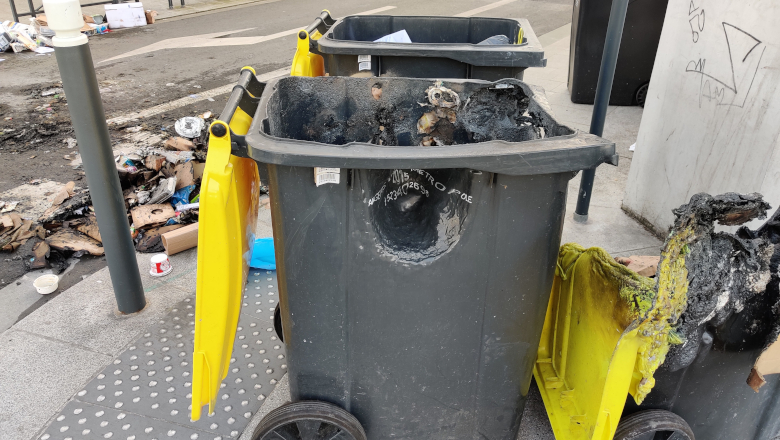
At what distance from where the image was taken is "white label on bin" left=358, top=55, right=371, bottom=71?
2.92 m

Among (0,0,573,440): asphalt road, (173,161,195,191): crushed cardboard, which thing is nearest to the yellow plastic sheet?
(0,0,573,440): asphalt road

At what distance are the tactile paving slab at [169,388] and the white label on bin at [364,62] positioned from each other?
143 cm

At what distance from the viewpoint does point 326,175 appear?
4.93 feet

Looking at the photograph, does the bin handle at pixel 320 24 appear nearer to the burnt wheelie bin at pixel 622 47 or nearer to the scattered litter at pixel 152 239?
the scattered litter at pixel 152 239

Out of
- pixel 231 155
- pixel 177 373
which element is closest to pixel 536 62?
pixel 231 155

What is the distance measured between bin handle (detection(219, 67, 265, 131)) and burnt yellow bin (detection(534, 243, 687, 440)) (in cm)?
132

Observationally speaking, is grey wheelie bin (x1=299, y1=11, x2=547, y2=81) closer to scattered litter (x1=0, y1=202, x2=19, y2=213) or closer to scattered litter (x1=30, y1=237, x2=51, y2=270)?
scattered litter (x1=30, y1=237, x2=51, y2=270)

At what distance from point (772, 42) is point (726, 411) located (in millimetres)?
1711

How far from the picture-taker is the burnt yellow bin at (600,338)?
5.08 ft

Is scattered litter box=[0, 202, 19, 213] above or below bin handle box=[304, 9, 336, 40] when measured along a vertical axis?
below

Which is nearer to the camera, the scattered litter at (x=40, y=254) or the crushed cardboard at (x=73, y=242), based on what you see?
the scattered litter at (x=40, y=254)

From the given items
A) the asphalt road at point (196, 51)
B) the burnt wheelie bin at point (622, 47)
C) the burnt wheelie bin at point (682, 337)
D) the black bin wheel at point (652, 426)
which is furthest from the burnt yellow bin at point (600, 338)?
the asphalt road at point (196, 51)

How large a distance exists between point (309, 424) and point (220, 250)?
0.70 metres

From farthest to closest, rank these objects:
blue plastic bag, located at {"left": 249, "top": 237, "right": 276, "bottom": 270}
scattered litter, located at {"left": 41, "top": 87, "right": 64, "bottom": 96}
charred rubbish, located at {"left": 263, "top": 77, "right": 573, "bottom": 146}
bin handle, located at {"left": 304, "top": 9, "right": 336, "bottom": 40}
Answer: scattered litter, located at {"left": 41, "top": 87, "right": 64, "bottom": 96} < bin handle, located at {"left": 304, "top": 9, "right": 336, "bottom": 40} < blue plastic bag, located at {"left": 249, "top": 237, "right": 276, "bottom": 270} < charred rubbish, located at {"left": 263, "top": 77, "right": 573, "bottom": 146}
